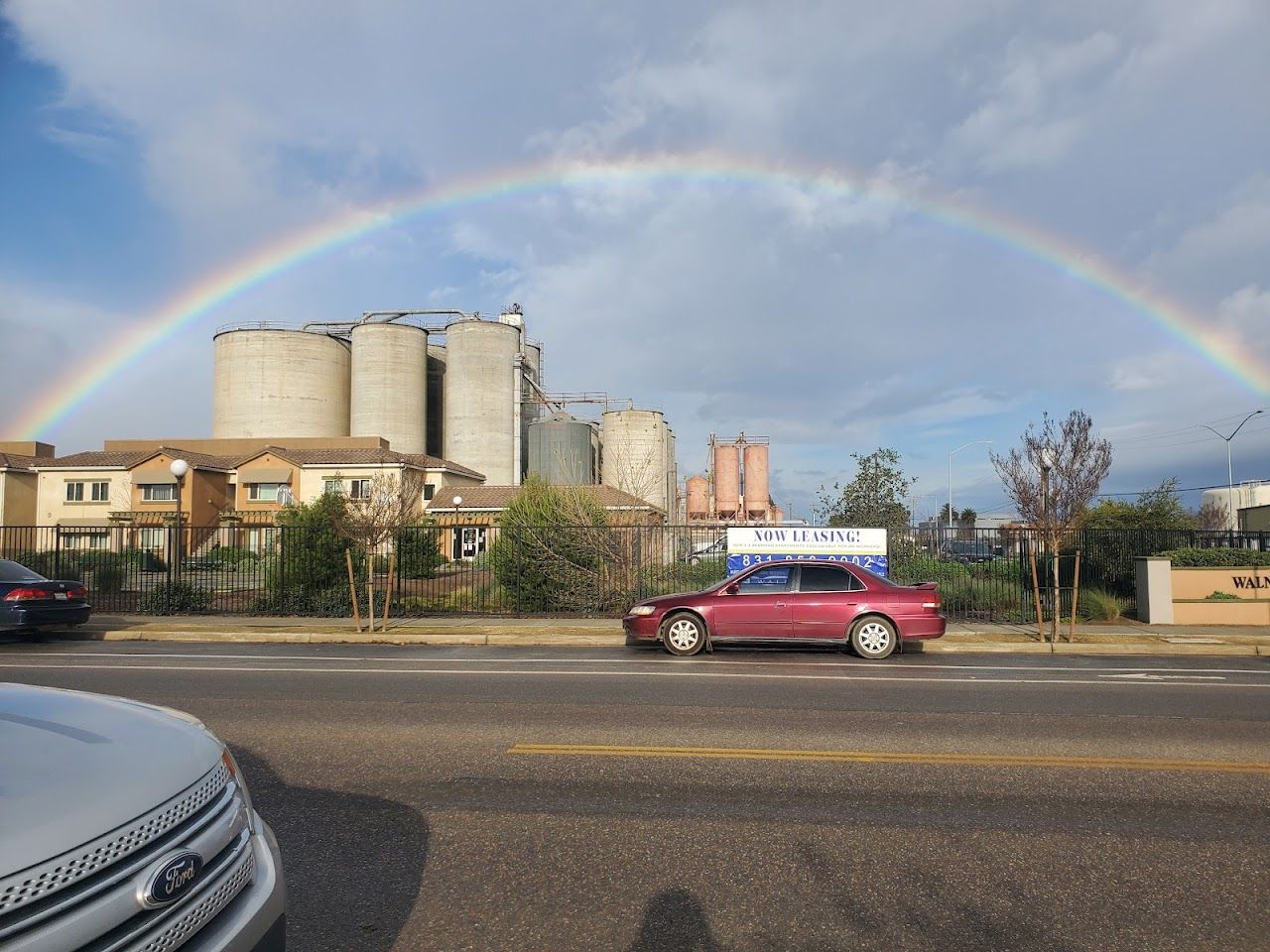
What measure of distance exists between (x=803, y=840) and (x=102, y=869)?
360 centimetres

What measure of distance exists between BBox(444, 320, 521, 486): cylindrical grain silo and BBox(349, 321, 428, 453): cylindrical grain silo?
2493 millimetres

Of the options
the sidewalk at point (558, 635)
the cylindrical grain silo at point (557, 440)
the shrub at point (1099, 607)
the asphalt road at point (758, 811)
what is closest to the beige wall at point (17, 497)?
the cylindrical grain silo at point (557, 440)

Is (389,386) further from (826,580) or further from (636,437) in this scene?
(826,580)

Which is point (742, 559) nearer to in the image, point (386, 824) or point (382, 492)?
point (382, 492)

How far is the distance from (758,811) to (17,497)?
61270 mm

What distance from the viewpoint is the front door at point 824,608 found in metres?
12.7

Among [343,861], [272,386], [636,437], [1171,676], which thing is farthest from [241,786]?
[272,386]

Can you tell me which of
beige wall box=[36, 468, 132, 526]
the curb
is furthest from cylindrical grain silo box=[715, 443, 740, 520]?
the curb

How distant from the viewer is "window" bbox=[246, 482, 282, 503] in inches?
2037

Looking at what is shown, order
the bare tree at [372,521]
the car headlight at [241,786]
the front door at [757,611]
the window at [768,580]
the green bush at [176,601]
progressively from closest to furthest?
the car headlight at [241,786] < the front door at [757,611] < the window at [768,580] < the bare tree at [372,521] < the green bush at [176,601]

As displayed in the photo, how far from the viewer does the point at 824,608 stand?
12.7 m

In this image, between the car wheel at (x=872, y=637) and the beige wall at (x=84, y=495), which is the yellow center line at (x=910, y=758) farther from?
the beige wall at (x=84, y=495)

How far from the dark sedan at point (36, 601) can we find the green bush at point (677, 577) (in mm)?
10626

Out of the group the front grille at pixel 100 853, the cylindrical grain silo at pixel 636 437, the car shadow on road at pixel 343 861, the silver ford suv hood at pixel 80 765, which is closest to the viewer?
the front grille at pixel 100 853
